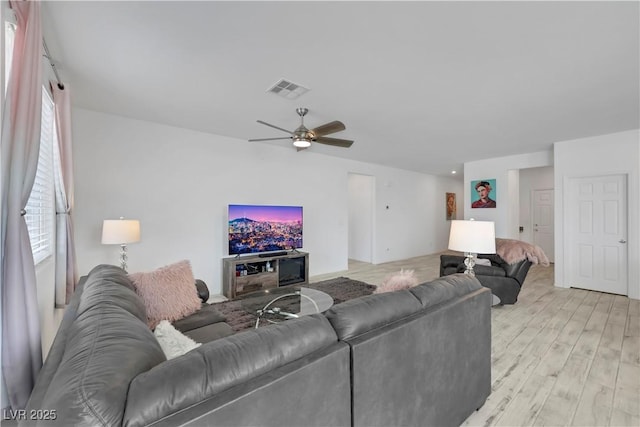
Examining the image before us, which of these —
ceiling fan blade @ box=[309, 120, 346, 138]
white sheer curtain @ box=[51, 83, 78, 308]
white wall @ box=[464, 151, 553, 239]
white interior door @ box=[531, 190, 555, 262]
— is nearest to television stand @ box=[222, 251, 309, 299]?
white sheer curtain @ box=[51, 83, 78, 308]

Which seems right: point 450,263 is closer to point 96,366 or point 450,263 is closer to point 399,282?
point 399,282

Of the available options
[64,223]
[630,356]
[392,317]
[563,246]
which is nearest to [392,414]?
[392,317]

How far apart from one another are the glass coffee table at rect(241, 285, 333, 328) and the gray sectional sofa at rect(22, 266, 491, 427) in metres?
1.13

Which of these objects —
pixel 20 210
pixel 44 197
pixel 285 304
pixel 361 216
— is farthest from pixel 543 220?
pixel 44 197

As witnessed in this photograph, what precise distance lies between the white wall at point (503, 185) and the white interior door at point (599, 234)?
1182 mm

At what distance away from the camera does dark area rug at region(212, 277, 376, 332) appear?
120 inches

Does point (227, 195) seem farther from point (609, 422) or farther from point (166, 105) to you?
point (609, 422)

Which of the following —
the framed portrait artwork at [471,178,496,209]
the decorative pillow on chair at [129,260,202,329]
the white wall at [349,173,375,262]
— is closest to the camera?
the decorative pillow on chair at [129,260,202,329]

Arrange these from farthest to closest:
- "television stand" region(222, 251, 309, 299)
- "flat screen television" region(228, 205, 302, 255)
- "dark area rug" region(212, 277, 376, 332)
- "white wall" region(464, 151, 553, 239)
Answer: "white wall" region(464, 151, 553, 239) < "flat screen television" region(228, 205, 302, 255) < "television stand" region(222, 251, 309, 299) < "dark area rug" region(212, 277, 376, 332)

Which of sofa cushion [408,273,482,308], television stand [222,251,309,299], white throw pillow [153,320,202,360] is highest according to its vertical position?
sofa cushion [408,273,482,308]

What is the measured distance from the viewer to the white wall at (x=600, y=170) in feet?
13.4

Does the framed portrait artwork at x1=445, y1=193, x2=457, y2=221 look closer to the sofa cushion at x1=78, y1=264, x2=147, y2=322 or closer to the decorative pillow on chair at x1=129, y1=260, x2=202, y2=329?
the decorative pillow on chair at x1=129, y1=260, x2=202, y2=329

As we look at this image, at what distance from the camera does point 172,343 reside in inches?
52.7

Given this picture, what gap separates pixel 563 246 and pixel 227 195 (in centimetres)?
567
